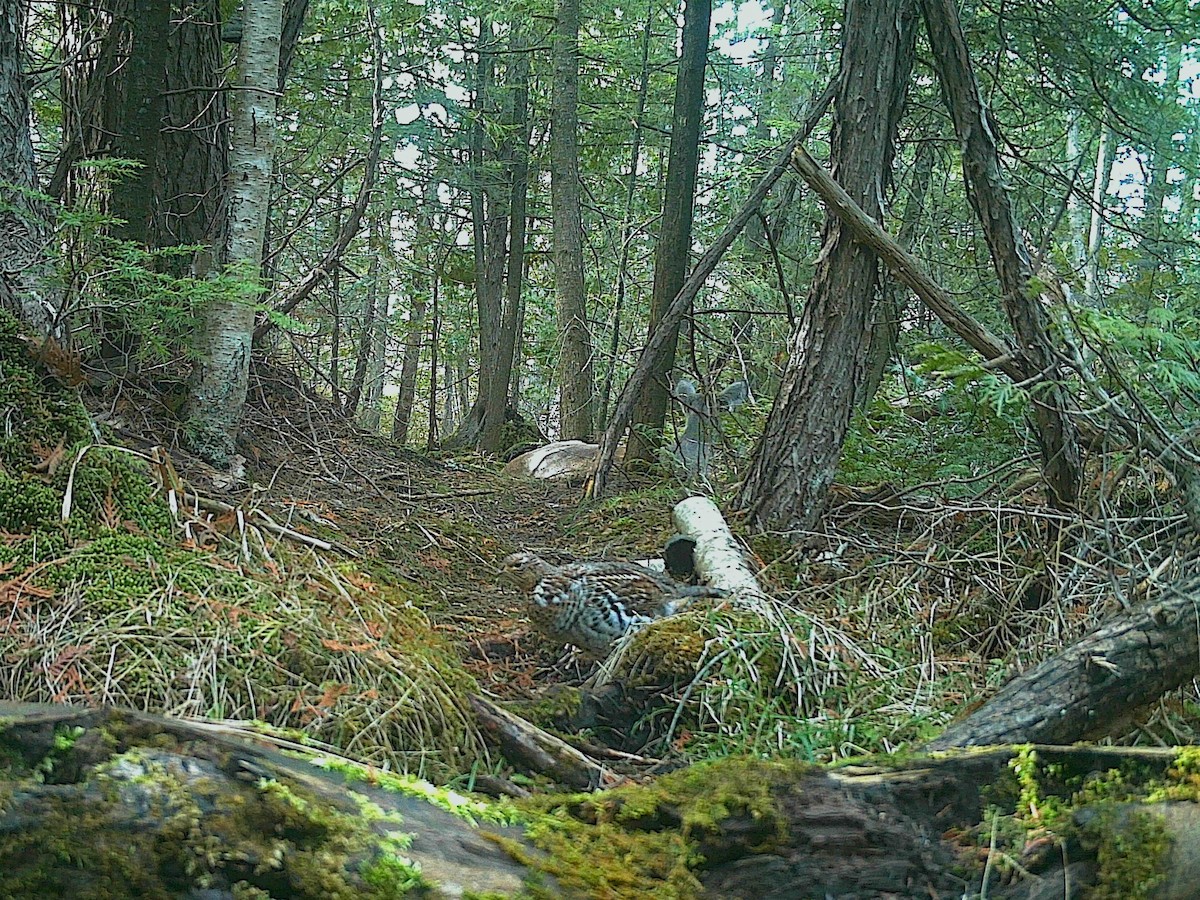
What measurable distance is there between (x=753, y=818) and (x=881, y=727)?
5.83 feet

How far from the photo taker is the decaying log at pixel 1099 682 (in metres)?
2.88

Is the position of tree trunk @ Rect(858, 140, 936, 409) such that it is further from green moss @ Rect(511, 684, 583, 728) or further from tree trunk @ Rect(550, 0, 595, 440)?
tree trunk @ Rect(550, 0, 595, 440)

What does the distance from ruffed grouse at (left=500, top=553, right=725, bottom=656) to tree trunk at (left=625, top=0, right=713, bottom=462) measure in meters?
4.73

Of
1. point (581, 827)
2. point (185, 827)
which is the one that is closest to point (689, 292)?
point (581, 827)

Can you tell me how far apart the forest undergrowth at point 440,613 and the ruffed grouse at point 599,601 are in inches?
7.8

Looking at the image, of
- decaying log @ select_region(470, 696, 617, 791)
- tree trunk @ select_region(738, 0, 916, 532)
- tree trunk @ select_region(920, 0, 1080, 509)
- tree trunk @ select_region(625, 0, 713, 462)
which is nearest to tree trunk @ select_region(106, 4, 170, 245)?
tree trunk @ select_region(738, 0, 916, 532)

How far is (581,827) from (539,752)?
4.24 feet

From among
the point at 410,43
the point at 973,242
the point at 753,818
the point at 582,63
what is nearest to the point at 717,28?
the point at 582,63

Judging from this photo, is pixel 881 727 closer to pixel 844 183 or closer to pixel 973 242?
pixel 844 183

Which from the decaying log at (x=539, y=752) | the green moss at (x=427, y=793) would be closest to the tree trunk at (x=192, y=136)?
the decaying log at (x=539, y=752)

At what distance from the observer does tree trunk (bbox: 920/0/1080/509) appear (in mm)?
5156

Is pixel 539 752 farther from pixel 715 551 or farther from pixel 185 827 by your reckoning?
pixel 715 551

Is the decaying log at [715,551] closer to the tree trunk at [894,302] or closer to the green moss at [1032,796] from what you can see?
the tree trunk at [894,302]

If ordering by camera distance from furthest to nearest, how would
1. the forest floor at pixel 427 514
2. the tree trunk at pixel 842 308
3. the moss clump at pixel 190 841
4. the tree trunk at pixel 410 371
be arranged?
the tree trunk at pixel 410 371 → the tree trunk at pixel 842 308 → the forest floor at pixel 427 514 → the moss clump at pixel 190 841
